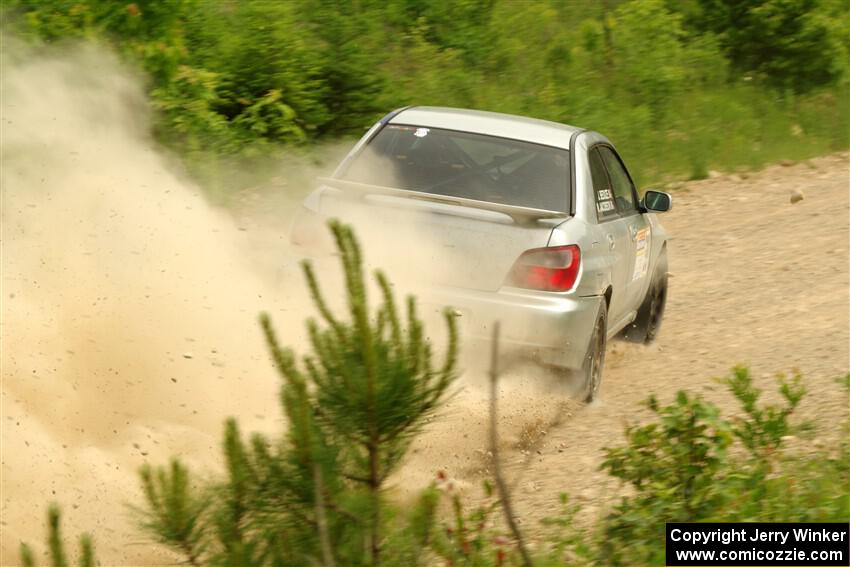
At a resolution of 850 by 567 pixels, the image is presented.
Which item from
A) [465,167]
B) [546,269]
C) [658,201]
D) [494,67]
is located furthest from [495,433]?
[494,67]

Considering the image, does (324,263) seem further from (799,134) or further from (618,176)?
(799,134)

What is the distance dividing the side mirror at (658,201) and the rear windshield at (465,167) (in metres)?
1.14

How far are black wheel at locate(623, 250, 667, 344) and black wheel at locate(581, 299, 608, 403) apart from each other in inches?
77.1

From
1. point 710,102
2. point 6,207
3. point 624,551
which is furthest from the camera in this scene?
point 710,102

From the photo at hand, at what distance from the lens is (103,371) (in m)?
5.80

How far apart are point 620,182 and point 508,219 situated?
7.01 ft

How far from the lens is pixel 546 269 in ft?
19.9

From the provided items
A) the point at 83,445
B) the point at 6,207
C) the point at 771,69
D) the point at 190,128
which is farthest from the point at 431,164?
the point at 771,69

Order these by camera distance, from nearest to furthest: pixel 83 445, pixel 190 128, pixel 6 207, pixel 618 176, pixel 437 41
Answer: pixel 83 445
pixel 618 176
pixel 6 207
pixel 190 128
pixel 437 41

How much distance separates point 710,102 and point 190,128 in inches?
383

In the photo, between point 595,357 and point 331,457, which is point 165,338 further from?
point 331,457

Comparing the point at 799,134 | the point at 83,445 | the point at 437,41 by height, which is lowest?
the point at 799,134

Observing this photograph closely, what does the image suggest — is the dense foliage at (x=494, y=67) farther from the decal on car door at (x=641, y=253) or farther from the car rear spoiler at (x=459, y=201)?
the car rear spoiler at (x=459, y=201)

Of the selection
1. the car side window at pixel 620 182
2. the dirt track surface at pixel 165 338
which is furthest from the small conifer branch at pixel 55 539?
the car side window at pixel 620 182
